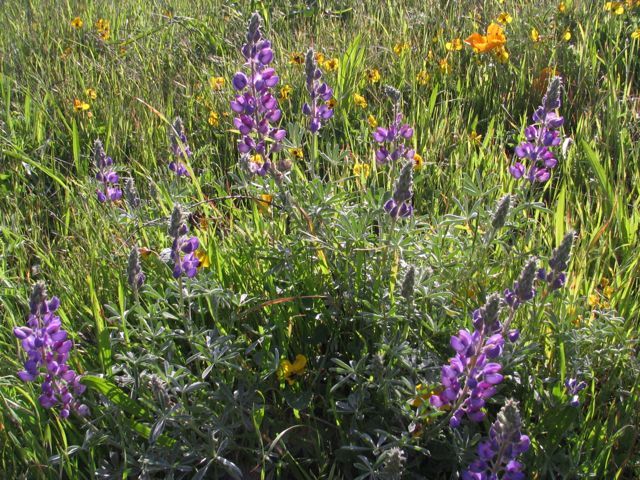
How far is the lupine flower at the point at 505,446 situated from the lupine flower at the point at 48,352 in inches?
38.6

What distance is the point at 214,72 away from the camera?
12.5ft

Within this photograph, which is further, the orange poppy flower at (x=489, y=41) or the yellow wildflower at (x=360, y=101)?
the orange poppy flower at (x=489, y=41)

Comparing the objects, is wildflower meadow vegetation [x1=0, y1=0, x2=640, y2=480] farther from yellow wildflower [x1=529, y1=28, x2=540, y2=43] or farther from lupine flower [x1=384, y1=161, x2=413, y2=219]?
yellow wildflower [x1=529, y1=28, x2=540, y2=43]

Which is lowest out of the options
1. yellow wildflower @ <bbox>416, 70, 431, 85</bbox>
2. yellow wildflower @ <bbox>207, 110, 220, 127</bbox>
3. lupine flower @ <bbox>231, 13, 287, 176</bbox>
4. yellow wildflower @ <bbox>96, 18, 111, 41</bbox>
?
yellow wildflower @ <bbox>207, 110, 220, 127</bbox>

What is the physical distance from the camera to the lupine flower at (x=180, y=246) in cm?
161

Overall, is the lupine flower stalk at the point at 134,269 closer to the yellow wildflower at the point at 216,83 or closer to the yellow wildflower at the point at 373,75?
the yellow wildflower at the point at 216,83

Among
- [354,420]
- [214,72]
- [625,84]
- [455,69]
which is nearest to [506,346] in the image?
[354,420]

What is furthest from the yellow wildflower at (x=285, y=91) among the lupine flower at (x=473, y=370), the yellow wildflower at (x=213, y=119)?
the lupine flower at (x=473, y=370)

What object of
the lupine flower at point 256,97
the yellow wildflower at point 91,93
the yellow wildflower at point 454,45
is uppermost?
the lupine flower at point 256,97

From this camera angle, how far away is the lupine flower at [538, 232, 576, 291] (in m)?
1.61

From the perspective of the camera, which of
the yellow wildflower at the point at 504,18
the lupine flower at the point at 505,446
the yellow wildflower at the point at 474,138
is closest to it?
the lupine flower at the point at 505,446

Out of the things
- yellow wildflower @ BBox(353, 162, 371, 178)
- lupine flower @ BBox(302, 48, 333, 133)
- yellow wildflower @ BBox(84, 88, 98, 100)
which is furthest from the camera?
yellow wildflower @ BBox(84, 88, 98, 100)

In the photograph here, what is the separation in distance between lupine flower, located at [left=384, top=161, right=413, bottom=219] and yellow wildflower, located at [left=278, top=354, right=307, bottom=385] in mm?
471

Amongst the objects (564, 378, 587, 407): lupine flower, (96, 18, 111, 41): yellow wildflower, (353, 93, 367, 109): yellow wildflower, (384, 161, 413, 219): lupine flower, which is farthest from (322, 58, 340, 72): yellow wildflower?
(564, 378, 587, 407): lupine flower
